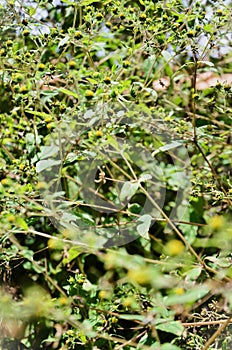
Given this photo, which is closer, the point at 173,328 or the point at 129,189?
the point at 173,328

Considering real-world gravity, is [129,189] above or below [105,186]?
above

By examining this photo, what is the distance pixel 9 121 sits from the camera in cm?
129

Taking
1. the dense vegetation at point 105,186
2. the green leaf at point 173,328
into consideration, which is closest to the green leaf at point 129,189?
the dense vegetation at point 105,186

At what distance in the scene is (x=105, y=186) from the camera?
1399 mm

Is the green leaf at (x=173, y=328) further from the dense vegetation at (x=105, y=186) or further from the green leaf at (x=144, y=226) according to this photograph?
the green leaf at (x=144, y=226)

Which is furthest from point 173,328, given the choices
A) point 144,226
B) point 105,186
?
point 105,186

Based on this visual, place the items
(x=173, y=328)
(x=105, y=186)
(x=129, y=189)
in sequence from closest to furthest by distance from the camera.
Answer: (x=173, y=328) < (x=129, y=189) < (x=105, y=186)

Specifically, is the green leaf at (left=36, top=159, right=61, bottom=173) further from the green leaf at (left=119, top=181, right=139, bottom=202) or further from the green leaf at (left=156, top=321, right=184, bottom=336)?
the green leaf at (left=156, top=321, right=184, bottom=336)

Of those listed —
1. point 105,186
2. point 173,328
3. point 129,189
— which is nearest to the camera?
point 173,328

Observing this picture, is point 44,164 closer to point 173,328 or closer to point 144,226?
point 144,226

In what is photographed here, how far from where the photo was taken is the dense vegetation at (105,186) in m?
0.96

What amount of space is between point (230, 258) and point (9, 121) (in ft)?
2.04

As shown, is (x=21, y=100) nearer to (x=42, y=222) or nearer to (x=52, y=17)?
(x=42, y=222)

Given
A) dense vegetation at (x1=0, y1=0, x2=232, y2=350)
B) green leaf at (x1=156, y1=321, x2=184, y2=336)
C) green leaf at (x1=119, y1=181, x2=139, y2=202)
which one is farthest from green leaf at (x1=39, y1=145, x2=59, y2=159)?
green leaf at (x1=156, y1=321, x2=184, y2=336)
